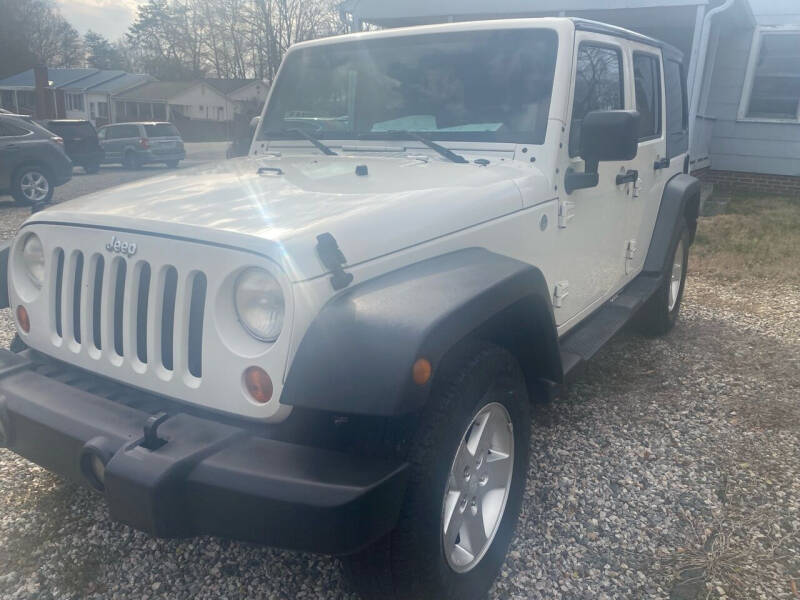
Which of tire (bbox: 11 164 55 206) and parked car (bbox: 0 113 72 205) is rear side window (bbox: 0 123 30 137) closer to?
parked car (bbox: 0 113 72 205)

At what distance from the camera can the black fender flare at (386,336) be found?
1.73 metres

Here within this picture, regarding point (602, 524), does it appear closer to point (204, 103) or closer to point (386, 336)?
point (386, 336)

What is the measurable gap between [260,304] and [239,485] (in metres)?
0.50

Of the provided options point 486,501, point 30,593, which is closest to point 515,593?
point 486,501

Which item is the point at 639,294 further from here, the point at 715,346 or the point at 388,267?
the point at 388,267

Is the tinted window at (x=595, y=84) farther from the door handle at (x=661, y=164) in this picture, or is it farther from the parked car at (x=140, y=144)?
the parked car at (x=140, y=144)

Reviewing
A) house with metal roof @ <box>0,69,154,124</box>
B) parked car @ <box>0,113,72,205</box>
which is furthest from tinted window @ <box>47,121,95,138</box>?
house with metal roof @ <box>0,69,154,124</box>

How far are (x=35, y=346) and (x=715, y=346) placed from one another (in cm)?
448

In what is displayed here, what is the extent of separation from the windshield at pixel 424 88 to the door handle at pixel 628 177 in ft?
2.98

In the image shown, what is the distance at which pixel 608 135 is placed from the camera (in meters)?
2.79

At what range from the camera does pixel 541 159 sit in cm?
298

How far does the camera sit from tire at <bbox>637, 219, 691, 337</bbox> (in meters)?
4.77

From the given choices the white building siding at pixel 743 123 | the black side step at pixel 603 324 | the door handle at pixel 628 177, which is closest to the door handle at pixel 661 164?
the door handle at pixel 628 177

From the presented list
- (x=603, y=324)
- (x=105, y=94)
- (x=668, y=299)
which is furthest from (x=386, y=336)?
(x=105, y=94)
